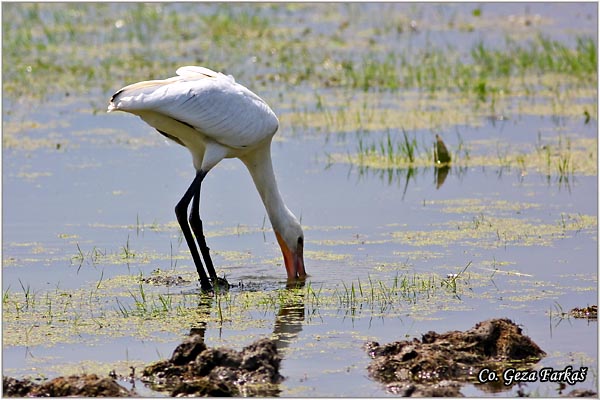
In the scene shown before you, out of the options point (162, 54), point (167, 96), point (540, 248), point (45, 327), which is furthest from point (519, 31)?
point (45, 327)

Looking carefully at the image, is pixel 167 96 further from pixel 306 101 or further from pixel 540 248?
pixel 306 101

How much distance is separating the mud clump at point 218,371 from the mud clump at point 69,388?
0.20m

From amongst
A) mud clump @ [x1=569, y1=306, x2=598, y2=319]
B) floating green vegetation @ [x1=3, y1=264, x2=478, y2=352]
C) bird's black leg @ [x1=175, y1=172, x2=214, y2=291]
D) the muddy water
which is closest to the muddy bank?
the muddy water

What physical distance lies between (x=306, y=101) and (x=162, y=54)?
3.43m

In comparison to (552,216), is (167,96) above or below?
above

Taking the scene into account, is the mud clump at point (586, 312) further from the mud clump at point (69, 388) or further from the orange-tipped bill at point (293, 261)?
the mud clump at point (69, 388)

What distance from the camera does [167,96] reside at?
7.50 meters

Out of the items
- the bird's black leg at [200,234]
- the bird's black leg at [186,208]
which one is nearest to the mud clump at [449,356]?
the bird's black leg at [200,234]

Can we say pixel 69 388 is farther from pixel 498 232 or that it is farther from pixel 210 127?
pixel 498 232

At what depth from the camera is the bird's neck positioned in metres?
8.00

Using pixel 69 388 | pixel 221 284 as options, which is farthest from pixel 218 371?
pixel 221 284

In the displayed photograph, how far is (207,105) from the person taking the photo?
25.0ft

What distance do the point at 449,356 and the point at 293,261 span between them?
2363 mm

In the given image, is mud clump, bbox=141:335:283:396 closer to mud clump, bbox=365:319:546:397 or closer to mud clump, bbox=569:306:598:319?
mud clump, bbox=365:319:546:397
